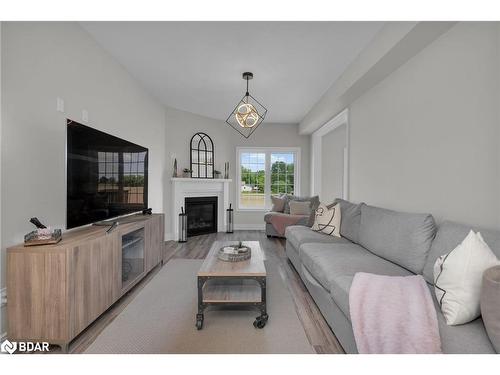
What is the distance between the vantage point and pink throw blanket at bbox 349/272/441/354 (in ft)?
4.01

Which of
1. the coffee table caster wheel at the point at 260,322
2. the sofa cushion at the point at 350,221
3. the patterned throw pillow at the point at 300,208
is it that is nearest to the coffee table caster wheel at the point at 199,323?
the coffee table caster wheel at the point at 260,322

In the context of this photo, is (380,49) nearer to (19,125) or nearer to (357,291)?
(357,291)

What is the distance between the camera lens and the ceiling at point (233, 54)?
2488mm

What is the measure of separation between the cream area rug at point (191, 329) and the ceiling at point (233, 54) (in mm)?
2651

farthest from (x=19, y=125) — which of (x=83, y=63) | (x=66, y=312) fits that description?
(x=66, y=312)

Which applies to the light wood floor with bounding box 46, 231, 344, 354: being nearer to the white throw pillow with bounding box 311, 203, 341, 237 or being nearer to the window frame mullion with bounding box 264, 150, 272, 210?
the white throw pillow with bounding box 311, 203, 341, 237

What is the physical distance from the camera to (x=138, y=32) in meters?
2.57

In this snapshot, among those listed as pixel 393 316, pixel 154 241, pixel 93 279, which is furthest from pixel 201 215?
pixel 393 316

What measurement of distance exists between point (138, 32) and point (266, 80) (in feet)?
5.96

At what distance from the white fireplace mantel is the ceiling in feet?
5.91

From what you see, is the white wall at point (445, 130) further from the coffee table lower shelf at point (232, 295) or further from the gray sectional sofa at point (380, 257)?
the coffee table lower shelf at point (232, 295)

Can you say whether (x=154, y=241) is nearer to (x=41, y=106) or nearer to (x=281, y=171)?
(x=41, y=106)

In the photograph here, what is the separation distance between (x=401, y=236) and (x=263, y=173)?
15.2ft

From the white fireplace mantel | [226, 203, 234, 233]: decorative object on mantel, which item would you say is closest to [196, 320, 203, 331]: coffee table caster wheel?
the white fireplace mantel
